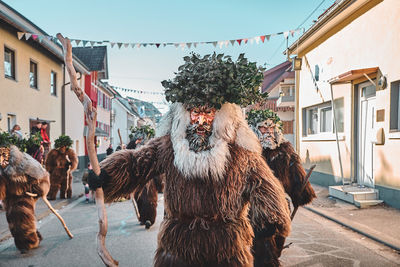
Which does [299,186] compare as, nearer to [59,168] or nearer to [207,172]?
[207,172]

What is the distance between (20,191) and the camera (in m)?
5.10

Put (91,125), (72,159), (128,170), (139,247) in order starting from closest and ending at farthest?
(91,125) → (128,170) → (139,247) → (72,159)

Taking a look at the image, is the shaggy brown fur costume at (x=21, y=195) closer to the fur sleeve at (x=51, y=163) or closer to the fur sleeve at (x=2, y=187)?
the fur sleeve at (x=2, y=187)


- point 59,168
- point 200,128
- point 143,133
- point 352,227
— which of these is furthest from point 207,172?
point 59,168

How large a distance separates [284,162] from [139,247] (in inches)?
104

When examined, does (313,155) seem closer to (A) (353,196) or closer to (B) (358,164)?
(B) (358,164)

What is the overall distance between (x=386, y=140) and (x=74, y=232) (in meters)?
7.51

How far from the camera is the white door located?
959 cm

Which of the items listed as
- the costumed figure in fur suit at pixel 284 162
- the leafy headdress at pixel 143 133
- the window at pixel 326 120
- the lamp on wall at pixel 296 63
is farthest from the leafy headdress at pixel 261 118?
the lamp on wall at pixel 296 63

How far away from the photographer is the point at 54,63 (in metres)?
17.8

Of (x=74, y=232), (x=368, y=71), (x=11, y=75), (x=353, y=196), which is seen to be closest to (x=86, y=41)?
(x=11, y=75)

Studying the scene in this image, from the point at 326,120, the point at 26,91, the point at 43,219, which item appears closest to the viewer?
the point at 43,219

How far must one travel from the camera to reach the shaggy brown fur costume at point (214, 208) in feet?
8.96

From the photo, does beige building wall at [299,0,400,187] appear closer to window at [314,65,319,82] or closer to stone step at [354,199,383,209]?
window at [314,65,319,82]
